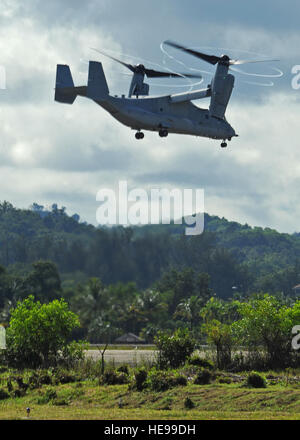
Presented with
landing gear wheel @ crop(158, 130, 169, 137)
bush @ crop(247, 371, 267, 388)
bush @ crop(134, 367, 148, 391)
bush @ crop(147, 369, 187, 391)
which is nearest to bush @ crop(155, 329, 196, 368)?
bush @ crop(147, 369, 187, 391)

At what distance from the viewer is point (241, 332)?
169 ft

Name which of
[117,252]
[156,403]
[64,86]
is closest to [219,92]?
[64,86]

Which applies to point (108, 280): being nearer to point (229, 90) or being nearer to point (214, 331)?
point (214, 331)

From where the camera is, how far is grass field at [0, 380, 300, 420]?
34.6m

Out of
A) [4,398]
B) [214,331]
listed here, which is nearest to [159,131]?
[214,331]

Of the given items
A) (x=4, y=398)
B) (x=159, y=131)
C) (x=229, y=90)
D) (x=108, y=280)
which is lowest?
(x=4, y=398)

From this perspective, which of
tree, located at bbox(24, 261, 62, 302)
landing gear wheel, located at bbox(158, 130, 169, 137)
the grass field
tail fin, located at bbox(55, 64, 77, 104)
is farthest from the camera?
tree, located at bbox(24, 261, 62, 302)

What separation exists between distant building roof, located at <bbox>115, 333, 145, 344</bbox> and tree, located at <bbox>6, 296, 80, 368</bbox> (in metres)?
53.2

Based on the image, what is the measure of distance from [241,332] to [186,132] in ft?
47.2

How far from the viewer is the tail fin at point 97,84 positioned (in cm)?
4738

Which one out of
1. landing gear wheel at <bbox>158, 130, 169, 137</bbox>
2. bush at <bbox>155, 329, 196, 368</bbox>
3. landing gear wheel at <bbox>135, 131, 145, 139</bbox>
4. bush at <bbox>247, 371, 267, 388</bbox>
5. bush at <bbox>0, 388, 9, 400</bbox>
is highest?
landing gear wheel at <bbox>158, 130, 169, 137</bbox>

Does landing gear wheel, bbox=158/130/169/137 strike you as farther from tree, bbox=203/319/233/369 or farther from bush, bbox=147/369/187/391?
bush, bbox=147/369/187/391

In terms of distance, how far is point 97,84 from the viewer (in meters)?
47.6

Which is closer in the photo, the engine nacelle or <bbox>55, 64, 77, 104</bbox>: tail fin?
<bbox>55, 64, 77, 104</bbox>: tail fin
